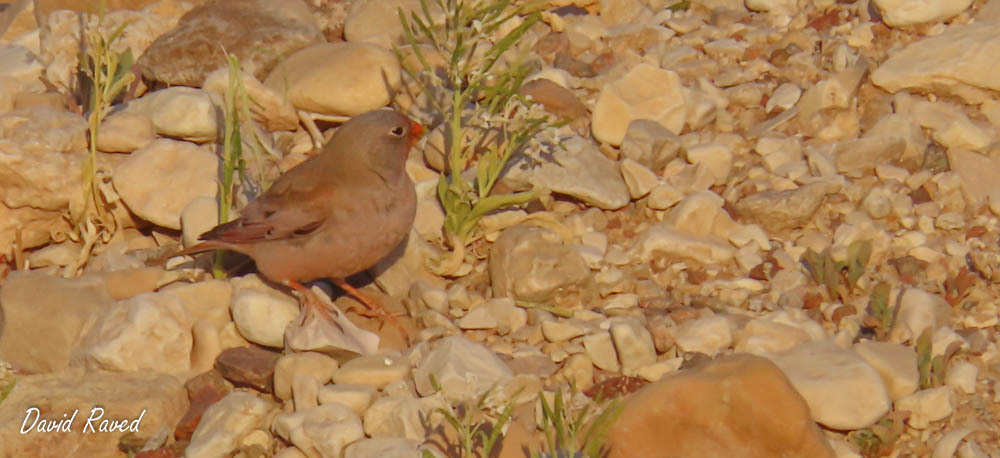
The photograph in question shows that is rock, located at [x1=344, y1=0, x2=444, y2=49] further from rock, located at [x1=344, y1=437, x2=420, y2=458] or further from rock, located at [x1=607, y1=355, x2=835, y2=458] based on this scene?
rock, located at [x1=607, y1=355, x2=835, y2=458]

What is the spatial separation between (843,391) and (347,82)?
3.26m

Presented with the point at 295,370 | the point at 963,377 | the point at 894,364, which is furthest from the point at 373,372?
the point at 963,377

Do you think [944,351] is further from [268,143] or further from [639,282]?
[268,143]

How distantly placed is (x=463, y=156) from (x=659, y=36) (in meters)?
1.82

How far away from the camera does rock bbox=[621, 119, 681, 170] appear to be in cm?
689

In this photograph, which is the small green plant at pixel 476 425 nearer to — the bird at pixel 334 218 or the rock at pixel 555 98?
the bird at pixel 334 218

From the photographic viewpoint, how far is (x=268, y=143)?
707 centimetres

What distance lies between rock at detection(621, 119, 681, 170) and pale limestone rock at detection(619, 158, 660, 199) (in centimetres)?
10

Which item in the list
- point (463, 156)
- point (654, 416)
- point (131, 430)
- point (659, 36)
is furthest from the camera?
point (659, 36)

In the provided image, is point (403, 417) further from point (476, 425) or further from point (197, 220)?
point (197, 220)

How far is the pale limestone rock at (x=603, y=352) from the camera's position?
563 cm

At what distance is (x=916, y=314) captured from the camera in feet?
18.7

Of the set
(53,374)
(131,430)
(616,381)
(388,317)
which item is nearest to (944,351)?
(616,381)

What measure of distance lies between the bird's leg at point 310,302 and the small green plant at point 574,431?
1.31 metres
